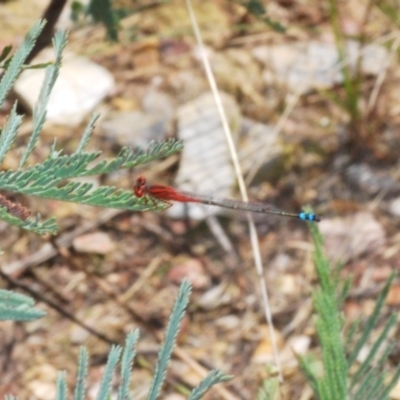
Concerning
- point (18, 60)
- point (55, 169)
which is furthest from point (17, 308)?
point (18, 60)

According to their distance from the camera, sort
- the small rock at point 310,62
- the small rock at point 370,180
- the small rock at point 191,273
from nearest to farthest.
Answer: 1. the small rock at point 191,273
2. the small rock at point 370,180
3. the small rock at point 310,62

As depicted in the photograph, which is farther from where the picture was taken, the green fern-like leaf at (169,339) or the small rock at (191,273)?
the small rock at (191,273)

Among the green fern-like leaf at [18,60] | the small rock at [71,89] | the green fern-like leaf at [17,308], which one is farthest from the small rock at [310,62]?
the green fern-like leaf at [17,308]

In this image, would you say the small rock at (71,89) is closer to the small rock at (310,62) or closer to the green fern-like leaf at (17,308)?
the small rock at (310,62)

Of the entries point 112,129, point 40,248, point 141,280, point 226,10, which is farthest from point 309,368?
point 226,10

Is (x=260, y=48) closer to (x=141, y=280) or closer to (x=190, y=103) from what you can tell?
(x=190, y=103)

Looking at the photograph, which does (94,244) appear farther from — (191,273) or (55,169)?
(55,169)
